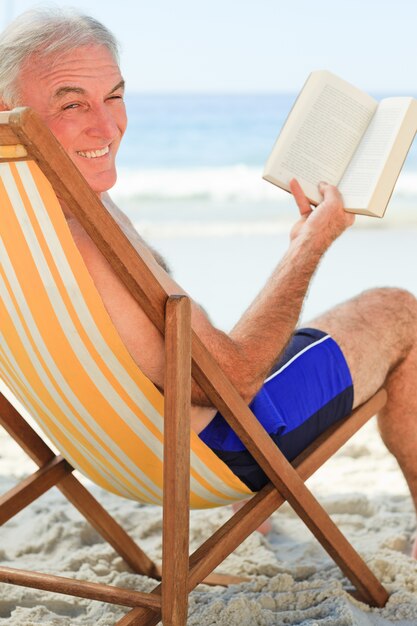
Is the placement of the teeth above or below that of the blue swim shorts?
above

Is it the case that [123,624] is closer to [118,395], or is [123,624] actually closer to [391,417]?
[118,395]

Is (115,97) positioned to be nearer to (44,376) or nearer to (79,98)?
(79,98)

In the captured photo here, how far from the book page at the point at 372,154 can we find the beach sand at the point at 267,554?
3.25 ft

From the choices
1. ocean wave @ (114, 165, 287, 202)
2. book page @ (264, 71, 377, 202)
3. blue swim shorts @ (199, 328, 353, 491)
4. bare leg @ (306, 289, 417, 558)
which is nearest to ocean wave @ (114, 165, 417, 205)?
ocean wave @ (114, 165, 287, 202)

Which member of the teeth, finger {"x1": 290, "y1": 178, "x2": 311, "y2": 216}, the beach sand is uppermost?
→ the teeth

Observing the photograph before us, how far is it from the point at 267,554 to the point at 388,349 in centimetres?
78

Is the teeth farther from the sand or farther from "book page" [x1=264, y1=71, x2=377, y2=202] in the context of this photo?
the sand

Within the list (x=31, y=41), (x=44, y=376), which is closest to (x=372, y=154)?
(x=31, y=41)

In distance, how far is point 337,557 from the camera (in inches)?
90.2

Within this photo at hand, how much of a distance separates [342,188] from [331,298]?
4.27 metres

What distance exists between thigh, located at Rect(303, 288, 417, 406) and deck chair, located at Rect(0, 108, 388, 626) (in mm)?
91

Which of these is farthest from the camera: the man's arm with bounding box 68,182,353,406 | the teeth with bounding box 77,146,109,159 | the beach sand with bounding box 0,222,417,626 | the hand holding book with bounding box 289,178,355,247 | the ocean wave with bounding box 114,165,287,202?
the ocean wave with bounding box 114,165,287,202

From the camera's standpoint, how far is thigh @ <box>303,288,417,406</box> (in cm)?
234

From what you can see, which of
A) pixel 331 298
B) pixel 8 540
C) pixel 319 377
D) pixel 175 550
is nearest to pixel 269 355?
pixel 319 377
